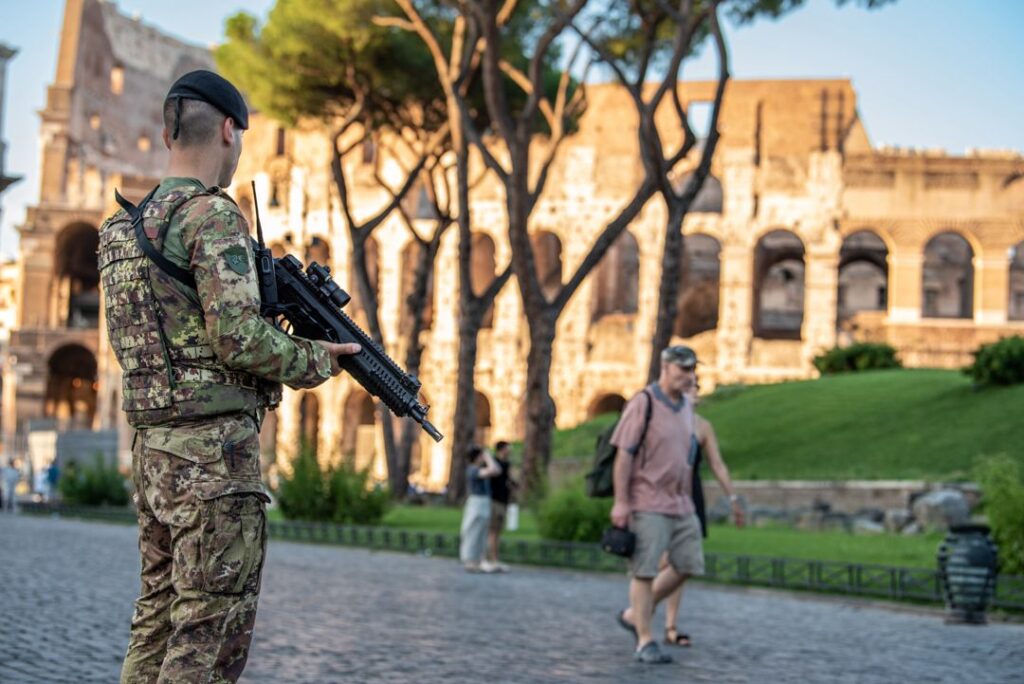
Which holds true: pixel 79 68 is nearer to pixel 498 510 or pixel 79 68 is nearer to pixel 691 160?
pixel 691 160

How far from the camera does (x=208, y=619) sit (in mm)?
3299

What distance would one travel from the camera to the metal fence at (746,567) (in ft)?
37.2

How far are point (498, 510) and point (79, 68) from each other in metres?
52.1

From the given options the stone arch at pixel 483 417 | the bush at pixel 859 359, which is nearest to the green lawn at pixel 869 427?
the bush at pixel 859 359

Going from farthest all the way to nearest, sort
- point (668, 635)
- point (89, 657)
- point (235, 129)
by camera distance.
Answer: point (668, 635)
point (89, 657)
point (235, 129)

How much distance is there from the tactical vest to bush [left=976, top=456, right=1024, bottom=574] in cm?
896

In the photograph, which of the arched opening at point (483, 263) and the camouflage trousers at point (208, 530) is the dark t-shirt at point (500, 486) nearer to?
the camouflage trousers at point (208, 530)

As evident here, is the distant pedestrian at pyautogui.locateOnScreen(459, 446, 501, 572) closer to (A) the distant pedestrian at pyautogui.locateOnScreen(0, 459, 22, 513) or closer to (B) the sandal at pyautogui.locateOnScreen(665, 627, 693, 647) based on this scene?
(B) the sandal at pyautogui.locateOnScreen(665, 627, 693, 647)

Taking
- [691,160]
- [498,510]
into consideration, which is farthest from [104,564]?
[691,160]

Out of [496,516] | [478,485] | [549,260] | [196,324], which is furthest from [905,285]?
[196,324]

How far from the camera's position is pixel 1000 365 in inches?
896

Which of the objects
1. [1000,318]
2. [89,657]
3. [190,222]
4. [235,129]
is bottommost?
[89,657]

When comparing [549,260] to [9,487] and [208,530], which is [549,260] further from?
[208,530]

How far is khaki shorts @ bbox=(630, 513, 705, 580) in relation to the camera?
24.2 ft
